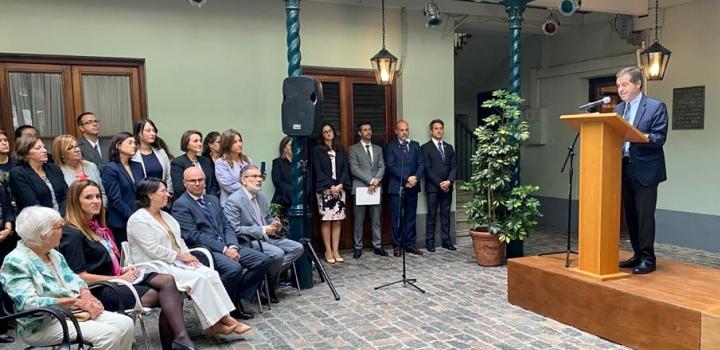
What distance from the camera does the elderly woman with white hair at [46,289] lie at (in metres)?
2.64

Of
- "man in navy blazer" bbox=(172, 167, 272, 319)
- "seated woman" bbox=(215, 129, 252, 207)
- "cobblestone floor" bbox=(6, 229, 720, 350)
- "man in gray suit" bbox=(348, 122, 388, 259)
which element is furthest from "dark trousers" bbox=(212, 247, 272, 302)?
"man in gray suit" bbox=(348, 122, 388, 259)

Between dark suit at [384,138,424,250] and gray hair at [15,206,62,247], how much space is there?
4.24 meters

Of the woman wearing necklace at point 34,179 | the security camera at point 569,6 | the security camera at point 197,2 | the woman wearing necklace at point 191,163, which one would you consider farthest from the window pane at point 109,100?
the security camera at point 569,6

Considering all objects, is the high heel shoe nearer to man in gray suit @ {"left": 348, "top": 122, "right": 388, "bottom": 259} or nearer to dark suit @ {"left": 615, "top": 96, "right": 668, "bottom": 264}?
man in gray suit @ {"left": 348, "top": 122, "right": 388, "bottom": 259}

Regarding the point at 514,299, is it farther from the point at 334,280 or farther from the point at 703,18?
the point at 703,18

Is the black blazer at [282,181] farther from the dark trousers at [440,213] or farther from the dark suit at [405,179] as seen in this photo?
the dark trousers at [440,213]

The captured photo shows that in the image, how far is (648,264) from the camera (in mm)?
3943

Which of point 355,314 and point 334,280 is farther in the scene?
point 334,280

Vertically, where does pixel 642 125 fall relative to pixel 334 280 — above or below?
above

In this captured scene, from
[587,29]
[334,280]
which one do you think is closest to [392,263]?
[334,280]

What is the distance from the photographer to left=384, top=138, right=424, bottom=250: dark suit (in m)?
6.45

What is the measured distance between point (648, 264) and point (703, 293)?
0.55 meters

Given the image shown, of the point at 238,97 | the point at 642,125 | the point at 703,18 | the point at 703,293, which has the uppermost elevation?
the point at 703,18

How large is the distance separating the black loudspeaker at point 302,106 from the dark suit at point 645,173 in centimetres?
247
